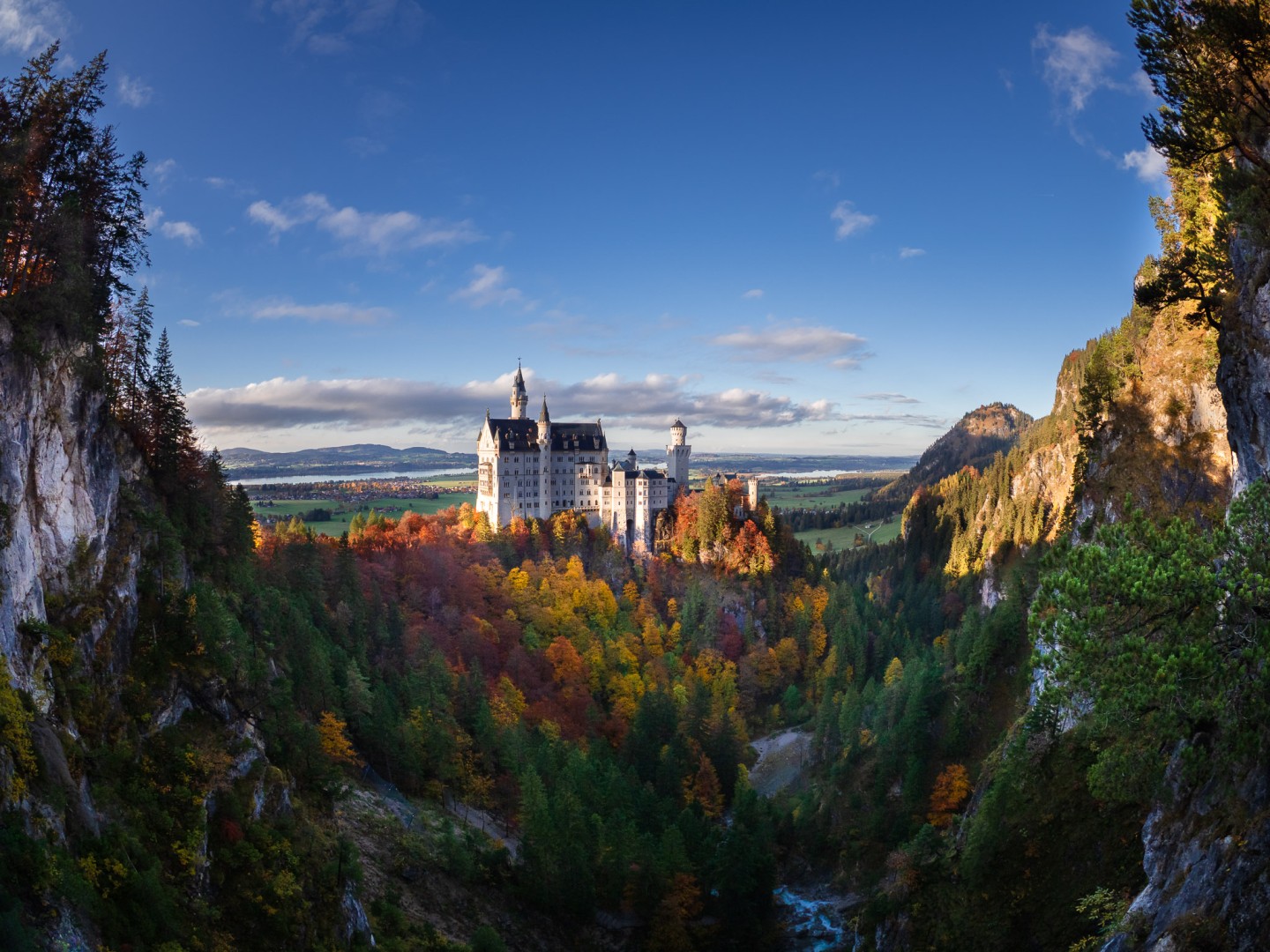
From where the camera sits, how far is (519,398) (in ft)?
456

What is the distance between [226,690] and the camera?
42469 mm

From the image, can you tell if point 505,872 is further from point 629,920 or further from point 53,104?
point 53,104

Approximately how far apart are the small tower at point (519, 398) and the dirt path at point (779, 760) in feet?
223

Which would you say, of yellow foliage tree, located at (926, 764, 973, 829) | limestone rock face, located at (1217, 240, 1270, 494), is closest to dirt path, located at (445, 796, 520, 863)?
yellow foliage tree, located at (926, 764, 973, 829)

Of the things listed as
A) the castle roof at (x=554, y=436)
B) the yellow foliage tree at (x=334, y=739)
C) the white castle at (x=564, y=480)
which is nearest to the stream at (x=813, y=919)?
the yellow foliage tree at (x=334, y=739)

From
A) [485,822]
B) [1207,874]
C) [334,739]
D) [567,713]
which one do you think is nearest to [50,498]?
[334,739]

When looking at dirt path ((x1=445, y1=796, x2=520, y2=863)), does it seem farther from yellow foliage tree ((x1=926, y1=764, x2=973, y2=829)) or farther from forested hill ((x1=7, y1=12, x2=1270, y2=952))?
yellow foliage tree ((x1=926, y1=764, x2=973, y2=829))

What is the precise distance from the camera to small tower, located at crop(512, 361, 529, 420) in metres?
138

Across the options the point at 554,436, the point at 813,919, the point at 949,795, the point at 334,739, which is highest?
the point at 554,436

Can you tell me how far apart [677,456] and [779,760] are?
56593 millimetres

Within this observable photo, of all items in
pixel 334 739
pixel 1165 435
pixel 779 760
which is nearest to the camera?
pixel 1165 435

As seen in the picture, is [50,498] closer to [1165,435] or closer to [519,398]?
[1165,435]

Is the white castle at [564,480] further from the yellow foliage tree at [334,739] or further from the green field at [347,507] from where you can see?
the yellow foliage tree at [334,739]

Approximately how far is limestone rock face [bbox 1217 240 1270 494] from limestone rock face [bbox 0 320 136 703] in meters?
42.7
